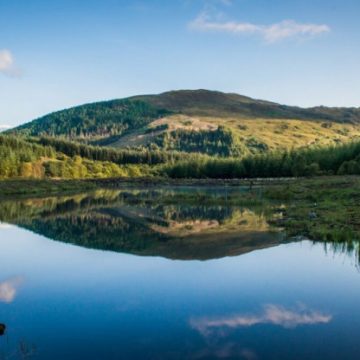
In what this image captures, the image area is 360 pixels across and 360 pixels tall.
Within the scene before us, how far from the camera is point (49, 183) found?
447ft

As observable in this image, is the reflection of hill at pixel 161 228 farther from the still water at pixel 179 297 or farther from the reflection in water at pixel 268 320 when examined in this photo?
the reflection in water at pixel 268 320

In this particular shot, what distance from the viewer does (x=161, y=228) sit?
151 feet

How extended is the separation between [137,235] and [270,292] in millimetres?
22288

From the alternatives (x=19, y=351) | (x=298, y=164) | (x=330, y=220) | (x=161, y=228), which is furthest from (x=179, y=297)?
(x=298, y=164)

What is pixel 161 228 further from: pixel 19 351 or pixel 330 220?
pixel 19 351

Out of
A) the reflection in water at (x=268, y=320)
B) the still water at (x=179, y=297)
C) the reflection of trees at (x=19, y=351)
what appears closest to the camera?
the reflection of trees at (x=19, y=351)

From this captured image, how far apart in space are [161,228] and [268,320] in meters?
29.7

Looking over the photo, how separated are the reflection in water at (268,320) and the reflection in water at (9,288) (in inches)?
380

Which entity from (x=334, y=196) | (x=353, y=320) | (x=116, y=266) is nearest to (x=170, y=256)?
(x=116, y=266)

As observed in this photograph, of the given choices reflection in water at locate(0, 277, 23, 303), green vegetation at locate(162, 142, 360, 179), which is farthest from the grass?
green vegetation at locate(162, 142, 360, 179)

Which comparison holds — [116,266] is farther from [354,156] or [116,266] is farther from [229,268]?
[354,156]

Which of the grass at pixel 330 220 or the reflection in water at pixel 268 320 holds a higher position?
the reflection in water at pixel 268 320

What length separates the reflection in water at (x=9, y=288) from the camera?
20.9 meters

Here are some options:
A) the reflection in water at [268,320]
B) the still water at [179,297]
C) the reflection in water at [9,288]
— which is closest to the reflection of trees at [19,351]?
the still water at [179,297]
